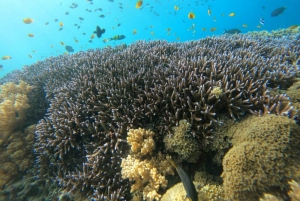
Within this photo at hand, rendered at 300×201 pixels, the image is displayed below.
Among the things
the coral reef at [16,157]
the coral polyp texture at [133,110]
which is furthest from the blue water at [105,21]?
the coral polyp texture at [133,110]

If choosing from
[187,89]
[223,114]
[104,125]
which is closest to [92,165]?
[104,125]

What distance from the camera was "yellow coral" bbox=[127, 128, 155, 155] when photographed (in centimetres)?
316

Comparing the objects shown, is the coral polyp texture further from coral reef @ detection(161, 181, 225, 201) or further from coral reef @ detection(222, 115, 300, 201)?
coral reef @ detection(161, 181, 225, 201)

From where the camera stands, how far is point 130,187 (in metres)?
3.36

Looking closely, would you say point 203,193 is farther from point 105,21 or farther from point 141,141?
point 105,21

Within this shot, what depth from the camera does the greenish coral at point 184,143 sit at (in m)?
3.02

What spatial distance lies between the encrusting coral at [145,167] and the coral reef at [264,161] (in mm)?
1173

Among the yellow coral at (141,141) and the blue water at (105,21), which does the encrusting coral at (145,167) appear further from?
the blue water at (105,21)

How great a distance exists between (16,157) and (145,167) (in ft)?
13.1

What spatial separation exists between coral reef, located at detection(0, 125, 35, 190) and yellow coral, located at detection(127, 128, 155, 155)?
339 cm

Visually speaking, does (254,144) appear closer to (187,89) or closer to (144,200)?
(187,89)

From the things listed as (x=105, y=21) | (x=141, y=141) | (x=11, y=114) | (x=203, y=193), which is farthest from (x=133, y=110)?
(x=105, y=21)

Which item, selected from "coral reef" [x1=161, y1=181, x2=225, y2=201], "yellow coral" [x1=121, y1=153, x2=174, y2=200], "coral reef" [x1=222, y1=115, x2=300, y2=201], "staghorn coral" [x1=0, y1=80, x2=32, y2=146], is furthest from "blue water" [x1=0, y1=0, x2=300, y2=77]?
"coral reef" [x1=222, y1=115, x2=300, y2=201]

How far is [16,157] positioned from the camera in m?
4.51
